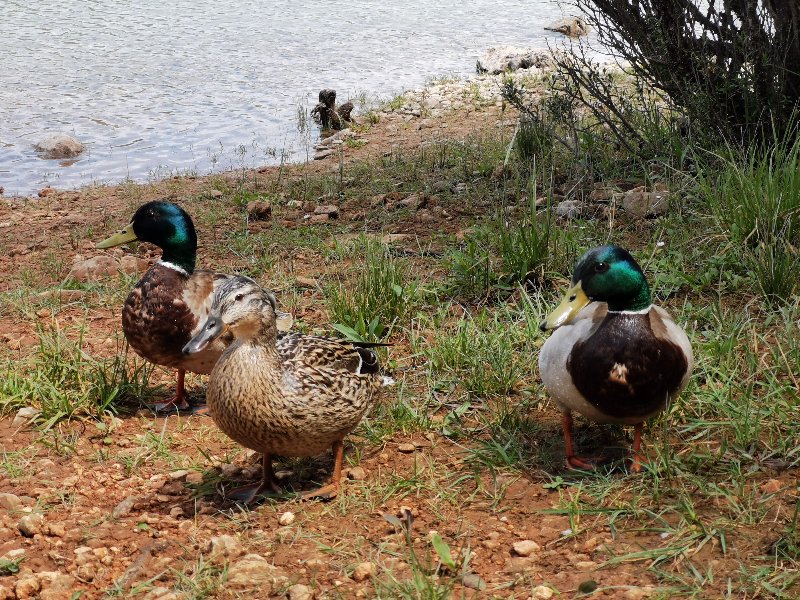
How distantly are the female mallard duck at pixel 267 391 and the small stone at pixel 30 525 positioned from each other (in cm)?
66

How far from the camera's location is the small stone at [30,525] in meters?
3.10

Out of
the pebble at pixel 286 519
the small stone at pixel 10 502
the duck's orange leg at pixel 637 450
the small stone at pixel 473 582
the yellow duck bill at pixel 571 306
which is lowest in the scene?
the small stone at pixel 10 502

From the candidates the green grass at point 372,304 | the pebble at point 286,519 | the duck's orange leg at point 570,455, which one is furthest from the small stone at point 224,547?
the green grass at point 372,304

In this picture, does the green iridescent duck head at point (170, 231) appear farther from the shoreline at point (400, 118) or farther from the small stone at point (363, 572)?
the shoreline at point (400, 118)

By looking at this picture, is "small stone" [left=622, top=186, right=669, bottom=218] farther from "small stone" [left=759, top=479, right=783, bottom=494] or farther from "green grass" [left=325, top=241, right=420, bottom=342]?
"small stone" [left=759, top=479, right=783, bottom=494]

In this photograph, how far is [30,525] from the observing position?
3.10 meters

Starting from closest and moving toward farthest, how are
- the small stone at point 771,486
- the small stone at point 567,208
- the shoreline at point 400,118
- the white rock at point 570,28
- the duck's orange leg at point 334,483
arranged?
the small stone at point 771,486, the duck's orange leg at point 334,483, the small stone at point 567,208, the shoreline at point 400,118, the white rock at point 570,28

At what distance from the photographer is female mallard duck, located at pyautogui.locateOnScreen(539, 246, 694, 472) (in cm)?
312

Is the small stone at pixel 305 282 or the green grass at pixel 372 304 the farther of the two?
the small stone at pixel 305 282

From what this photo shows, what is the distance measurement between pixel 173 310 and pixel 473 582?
2.16 m

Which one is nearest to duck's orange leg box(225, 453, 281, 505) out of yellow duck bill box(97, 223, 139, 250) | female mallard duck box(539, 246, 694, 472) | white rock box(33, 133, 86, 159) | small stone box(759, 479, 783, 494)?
female mallard duck box(539, 246, 694, 472)

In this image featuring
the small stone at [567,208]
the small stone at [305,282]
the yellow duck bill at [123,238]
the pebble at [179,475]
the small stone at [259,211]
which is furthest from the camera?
the small stone at [259,211]

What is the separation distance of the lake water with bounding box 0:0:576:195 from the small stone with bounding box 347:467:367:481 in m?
6.25

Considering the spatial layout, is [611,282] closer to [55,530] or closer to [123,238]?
[55,530]
